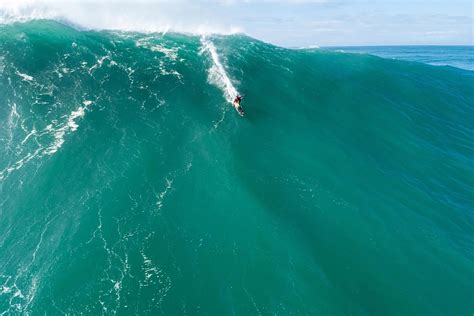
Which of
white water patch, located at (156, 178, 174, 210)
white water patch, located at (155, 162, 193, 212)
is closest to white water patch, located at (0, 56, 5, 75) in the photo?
white water patch, located at (155, 162, 193, 212)

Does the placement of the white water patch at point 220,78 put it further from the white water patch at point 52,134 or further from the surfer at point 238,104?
the white water patch at point 52,134

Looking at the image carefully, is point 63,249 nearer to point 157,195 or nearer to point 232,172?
point 157,195

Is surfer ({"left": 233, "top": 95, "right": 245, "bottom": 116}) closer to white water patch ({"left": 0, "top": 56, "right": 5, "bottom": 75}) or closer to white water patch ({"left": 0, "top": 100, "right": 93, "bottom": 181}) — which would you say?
white water patch ({"left": 0, "top": 100, "right": 93, "bottom": 181})

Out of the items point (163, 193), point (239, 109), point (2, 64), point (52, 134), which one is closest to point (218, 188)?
point (163, 193)

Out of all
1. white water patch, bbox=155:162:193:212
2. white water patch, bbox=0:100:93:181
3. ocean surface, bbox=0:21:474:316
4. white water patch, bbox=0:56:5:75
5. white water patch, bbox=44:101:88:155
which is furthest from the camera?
white water patch, bbox=0:56:5:75

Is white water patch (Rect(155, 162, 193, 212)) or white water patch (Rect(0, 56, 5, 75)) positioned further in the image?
white water patch (Rect(0, 56, 5, 75))

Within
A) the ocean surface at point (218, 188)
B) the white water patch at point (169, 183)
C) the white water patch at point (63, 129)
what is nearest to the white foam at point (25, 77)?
the ocean surface at point (218, 188)

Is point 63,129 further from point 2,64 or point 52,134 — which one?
point 2,64

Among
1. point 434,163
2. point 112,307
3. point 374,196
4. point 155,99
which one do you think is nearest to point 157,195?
point 112,307
